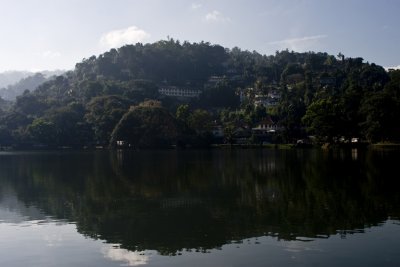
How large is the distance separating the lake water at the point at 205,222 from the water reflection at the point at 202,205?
5 centimetres

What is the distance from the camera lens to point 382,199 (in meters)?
24.6

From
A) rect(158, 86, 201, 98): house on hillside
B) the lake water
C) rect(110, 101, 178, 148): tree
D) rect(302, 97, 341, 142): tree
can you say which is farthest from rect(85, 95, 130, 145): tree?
the lake water

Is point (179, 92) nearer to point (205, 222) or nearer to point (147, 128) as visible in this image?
point (147, 128)

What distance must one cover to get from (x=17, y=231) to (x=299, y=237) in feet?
37.1

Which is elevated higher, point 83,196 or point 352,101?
point 352,101

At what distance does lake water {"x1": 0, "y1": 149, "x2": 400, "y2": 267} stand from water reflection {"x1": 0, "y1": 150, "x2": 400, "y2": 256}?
0.15 ft

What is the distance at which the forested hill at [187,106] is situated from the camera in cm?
8694

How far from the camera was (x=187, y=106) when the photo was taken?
112m

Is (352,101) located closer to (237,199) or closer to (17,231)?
(237,199)

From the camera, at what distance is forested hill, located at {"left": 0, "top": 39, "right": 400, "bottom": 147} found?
8694 centimetres

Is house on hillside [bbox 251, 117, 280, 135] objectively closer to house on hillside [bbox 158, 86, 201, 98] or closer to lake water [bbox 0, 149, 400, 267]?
house on hillside [bbox 158, 86, 201, 98]

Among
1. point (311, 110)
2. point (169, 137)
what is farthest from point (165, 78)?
point (311, 110)

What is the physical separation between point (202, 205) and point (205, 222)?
13.9 ft

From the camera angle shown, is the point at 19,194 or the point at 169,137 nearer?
the point at 19,194
